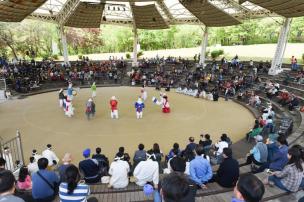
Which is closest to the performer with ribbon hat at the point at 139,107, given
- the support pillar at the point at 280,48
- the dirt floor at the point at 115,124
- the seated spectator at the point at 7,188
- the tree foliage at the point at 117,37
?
the dirt floor at the point at 115,124

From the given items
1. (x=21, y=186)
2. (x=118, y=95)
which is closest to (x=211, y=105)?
(x=118, y=95)

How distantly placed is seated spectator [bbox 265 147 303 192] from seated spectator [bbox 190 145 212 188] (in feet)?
4.69

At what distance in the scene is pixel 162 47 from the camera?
51875 mm

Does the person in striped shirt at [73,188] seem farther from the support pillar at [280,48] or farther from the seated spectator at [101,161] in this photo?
the support pillar at [280,48]

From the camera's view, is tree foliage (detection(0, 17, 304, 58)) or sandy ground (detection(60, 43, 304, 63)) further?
tree foliage (detection(0, 17, 304, 58))

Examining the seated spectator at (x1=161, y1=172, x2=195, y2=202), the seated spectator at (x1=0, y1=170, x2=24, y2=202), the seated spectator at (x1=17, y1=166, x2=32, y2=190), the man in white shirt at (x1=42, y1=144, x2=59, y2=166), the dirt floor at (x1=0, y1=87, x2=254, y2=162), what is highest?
the seated spectator at (x1=161, y1=172, x2=195, y2=202)

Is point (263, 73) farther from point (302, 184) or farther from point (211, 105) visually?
point (302, 184)

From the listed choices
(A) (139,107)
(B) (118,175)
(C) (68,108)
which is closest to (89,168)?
(B) (118,175)

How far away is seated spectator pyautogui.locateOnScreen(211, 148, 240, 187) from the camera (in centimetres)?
546

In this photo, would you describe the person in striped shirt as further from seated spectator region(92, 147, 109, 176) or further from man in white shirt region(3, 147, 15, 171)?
man in white shirt region(3, 147, 15, 171)

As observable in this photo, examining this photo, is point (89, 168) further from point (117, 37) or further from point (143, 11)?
point (117, 37)

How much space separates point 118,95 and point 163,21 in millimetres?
11126

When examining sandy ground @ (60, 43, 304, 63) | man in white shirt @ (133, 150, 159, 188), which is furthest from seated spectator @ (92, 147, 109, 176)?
sandy ground @ (60, 43, 304, 63)

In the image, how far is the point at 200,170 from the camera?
568 centimetres
